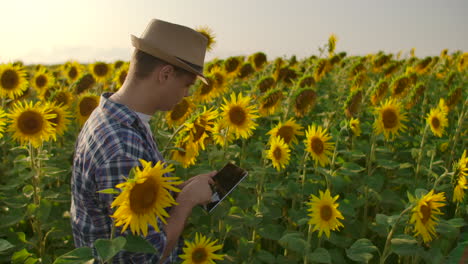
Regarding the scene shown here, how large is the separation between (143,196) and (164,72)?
828mm

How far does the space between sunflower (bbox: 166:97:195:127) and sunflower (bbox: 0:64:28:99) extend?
238 centimetres

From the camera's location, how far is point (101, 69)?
24.9 ft

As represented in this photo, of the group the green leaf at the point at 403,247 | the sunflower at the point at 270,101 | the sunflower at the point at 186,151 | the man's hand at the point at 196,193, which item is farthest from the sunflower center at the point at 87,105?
the green leaf at the point at 403,247

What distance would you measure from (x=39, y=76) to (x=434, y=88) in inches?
306

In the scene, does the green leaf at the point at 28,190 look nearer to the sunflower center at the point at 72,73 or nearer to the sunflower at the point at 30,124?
the sunflower at the point at 30,124

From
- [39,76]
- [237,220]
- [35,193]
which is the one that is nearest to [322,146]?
[237,220]

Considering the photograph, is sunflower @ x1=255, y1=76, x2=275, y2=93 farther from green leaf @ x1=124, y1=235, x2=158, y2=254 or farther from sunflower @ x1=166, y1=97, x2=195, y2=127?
green leaf @ x1=124, y1=235, x2=158, y2=254

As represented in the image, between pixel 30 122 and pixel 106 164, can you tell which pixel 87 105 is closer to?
pixel 30 122

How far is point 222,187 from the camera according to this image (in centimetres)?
236

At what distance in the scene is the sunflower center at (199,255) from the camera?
107 inches

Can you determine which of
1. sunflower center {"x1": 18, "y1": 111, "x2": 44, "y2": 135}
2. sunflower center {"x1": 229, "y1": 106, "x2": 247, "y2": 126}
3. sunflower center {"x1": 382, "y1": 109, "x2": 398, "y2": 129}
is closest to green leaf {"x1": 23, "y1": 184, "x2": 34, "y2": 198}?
sunflower center {"x1": 18, "y1": 111, "x2": 44, "y2": 135}

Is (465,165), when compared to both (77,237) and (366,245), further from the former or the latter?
(77,237)

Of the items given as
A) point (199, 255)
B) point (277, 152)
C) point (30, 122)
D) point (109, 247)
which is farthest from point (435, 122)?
point (30, 122)

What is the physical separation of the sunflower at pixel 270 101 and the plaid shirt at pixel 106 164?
2270 millimetres
